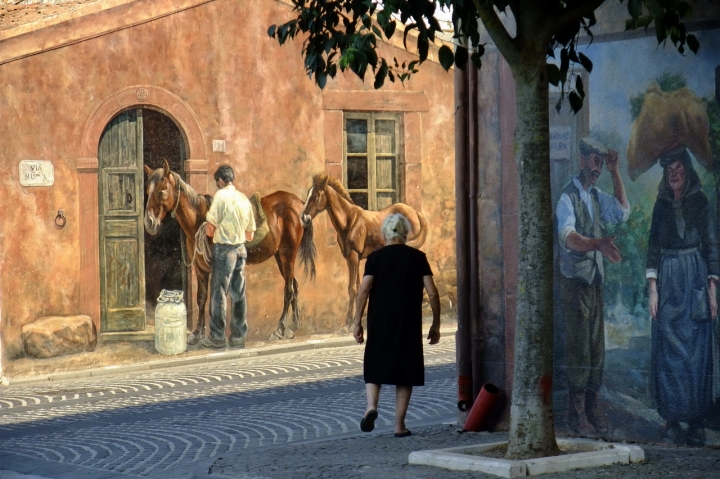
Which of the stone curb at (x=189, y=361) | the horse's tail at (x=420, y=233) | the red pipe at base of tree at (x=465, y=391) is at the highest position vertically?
the horse's tail at (x=420, y=233)

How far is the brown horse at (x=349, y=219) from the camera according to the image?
61.6 ft

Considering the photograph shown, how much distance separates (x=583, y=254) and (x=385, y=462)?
213 centimetres

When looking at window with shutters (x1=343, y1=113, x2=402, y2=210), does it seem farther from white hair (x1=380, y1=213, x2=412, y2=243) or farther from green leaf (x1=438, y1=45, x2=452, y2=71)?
green leaf (x1=438, y1=45, x2=452, y2=71)

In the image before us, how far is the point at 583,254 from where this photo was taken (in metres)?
8.53

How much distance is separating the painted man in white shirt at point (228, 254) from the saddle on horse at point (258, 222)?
0.25 ft

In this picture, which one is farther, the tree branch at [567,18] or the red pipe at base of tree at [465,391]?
the red pipe at base of tree at [465,391]

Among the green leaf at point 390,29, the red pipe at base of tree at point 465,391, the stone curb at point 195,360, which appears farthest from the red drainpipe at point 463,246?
the stone curb at point 195,360

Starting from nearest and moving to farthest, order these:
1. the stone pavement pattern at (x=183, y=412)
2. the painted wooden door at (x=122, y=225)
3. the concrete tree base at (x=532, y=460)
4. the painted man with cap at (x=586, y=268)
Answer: the concrete tree base at (x=532, y=460) < the painted man with cap at (x=586, y=268) < the stone pavement pattern at (x=183, y=412) < the painted wooden door at (x=122, y=225)

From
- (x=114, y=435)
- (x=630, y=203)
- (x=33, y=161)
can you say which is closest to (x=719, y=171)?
(x=630, y=203)

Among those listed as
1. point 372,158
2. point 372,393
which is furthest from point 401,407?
point 372,158

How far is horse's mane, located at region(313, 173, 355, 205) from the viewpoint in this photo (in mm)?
18750

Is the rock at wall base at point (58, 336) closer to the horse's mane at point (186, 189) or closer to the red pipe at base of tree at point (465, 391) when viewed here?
the horse's mane at point (186, 189)

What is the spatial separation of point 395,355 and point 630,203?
1996 mm

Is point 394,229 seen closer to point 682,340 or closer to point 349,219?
point 682,340
